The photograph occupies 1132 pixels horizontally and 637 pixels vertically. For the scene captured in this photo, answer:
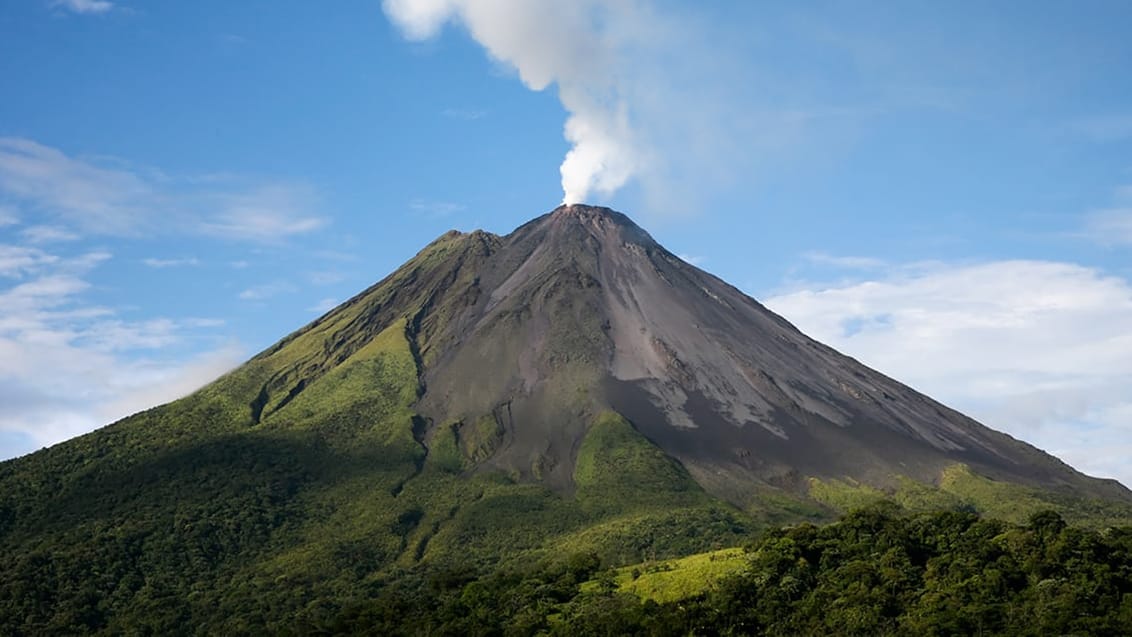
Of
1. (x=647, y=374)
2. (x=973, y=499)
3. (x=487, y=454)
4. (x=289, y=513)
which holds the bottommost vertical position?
(x=289, y=513)

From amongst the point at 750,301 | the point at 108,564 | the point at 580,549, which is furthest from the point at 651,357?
the point at 108,564

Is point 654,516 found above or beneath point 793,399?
beneath

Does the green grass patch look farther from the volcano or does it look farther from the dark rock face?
the dark rock face

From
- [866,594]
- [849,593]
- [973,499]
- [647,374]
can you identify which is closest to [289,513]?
[647,374]

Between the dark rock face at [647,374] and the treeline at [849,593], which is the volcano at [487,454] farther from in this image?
the treeline at [849,593]

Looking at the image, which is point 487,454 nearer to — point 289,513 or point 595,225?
point 289,513

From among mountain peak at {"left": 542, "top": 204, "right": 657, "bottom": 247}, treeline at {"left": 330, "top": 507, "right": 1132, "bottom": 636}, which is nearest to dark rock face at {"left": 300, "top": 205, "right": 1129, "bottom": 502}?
mountain peak at {"left": 542, "top": 204, "right": 657, "bottom": 247}

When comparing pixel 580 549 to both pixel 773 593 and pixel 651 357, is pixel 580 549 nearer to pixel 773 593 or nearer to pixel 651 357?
pixel 773 593
